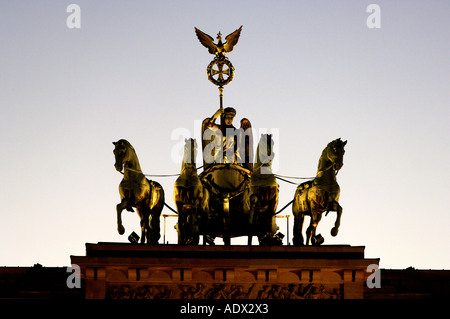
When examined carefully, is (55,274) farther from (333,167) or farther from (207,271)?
(333,167)

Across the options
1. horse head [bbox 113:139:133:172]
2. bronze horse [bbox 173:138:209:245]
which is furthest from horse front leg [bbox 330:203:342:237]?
horse head [bbox 113:139:133:172]

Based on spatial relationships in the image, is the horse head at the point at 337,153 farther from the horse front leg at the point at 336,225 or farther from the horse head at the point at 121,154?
the horse head at the point at 121,154

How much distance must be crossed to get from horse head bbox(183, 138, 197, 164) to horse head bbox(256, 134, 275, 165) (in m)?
1.28

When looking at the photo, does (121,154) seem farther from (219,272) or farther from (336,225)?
(336,225)

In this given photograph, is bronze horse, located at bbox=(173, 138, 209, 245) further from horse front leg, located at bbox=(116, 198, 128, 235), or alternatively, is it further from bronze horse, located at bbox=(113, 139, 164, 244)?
horse front leg, located at bbox=(116, 198, 128, 235)

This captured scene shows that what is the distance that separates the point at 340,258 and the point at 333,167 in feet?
6.30

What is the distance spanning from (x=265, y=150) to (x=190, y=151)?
4.95 ft

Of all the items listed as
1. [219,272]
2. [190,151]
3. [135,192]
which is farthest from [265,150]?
[219,272]

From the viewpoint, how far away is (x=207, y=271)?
18.9m

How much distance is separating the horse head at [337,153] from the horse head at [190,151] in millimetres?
2704

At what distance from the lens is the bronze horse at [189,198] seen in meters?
20.4
